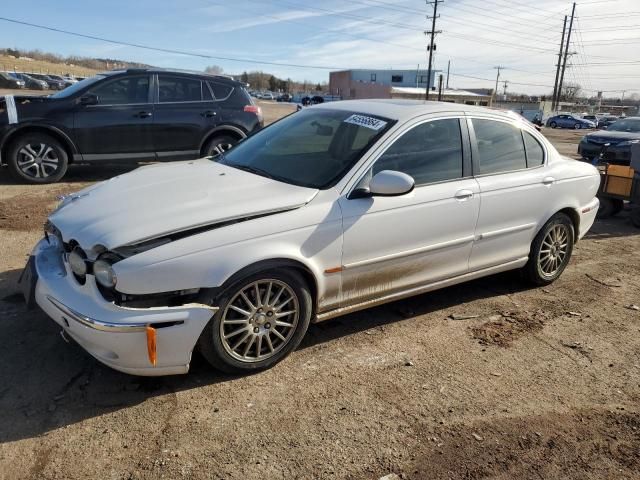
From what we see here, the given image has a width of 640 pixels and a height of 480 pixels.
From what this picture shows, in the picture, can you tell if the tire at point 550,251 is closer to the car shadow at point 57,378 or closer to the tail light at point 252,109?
the car shadow at point 57,378

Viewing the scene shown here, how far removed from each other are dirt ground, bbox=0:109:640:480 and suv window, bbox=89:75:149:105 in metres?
4.87

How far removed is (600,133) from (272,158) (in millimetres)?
15252

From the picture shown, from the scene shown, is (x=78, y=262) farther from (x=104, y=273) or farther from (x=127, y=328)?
(x=127, y=328)

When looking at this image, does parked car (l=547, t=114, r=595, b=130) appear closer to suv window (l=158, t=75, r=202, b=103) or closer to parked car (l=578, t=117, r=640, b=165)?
parked car (l=578, t=117, r=640, b=165)

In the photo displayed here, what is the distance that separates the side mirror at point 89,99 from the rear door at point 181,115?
92 centimetres

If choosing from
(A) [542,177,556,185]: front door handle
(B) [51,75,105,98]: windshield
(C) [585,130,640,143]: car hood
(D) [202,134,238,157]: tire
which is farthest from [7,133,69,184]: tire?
(C) [585,130,640,143]: car hood

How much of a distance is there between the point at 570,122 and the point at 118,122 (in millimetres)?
49977

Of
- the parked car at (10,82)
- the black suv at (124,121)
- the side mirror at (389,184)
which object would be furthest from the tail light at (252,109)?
the parked car at (10,82)

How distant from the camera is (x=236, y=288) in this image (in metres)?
3.01

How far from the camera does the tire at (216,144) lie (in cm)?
895

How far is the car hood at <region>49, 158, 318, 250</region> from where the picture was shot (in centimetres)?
291

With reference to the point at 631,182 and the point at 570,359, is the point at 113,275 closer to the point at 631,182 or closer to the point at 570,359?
the point at 570,359

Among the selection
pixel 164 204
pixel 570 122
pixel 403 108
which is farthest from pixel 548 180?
pixel 570 122

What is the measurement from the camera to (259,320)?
10.5ft
